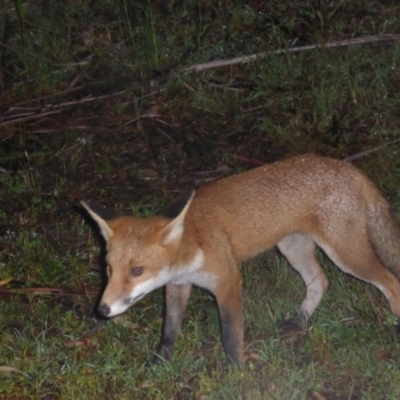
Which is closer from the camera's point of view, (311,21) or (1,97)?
A: (1,97)

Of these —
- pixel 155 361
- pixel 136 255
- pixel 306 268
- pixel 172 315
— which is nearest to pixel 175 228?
pixel 136 255

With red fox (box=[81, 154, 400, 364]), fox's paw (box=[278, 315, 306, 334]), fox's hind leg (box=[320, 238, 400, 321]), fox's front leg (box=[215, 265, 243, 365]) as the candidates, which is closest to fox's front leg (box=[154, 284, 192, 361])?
red fox (box=[81, 154, 400, 364])

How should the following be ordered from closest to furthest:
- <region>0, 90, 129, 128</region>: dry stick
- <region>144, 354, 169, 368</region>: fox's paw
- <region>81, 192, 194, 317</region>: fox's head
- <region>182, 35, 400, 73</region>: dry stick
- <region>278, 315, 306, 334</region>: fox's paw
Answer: <region>81, 192, 194, 317</region>: fox's head, <region>144, 354, 169, 368</region>: fox's paw, <region>278, 315, 306, 334</region>: fox's paw, <region>0, 90, 129, 128</region>: dry stick, <region>182, 35, 400, 73</region>: dry stick

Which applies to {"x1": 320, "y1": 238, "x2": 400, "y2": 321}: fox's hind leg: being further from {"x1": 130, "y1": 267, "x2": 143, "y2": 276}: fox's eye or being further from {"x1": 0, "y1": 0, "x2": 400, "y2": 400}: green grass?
{"x1": 130, "y1": 267, "x2": 143, "y2": 276}: fox's eye

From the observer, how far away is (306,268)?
22.1ft

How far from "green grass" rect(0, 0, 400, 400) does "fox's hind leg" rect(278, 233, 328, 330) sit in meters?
0.11

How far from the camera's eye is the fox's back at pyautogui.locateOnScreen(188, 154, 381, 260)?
611 cm

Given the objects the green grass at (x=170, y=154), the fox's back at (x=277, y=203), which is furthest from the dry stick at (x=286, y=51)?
the fox's back at (x=277, y=203)

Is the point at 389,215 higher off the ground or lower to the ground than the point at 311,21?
higher

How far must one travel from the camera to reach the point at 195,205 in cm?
609

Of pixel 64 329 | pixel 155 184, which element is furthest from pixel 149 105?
pixel 64 329

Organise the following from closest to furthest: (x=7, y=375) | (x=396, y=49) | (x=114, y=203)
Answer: (x=7, y=375)
(x=114, y=203)
(x=396, y=49)

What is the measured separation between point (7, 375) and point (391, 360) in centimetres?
226

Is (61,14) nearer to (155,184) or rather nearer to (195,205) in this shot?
(155,184)
